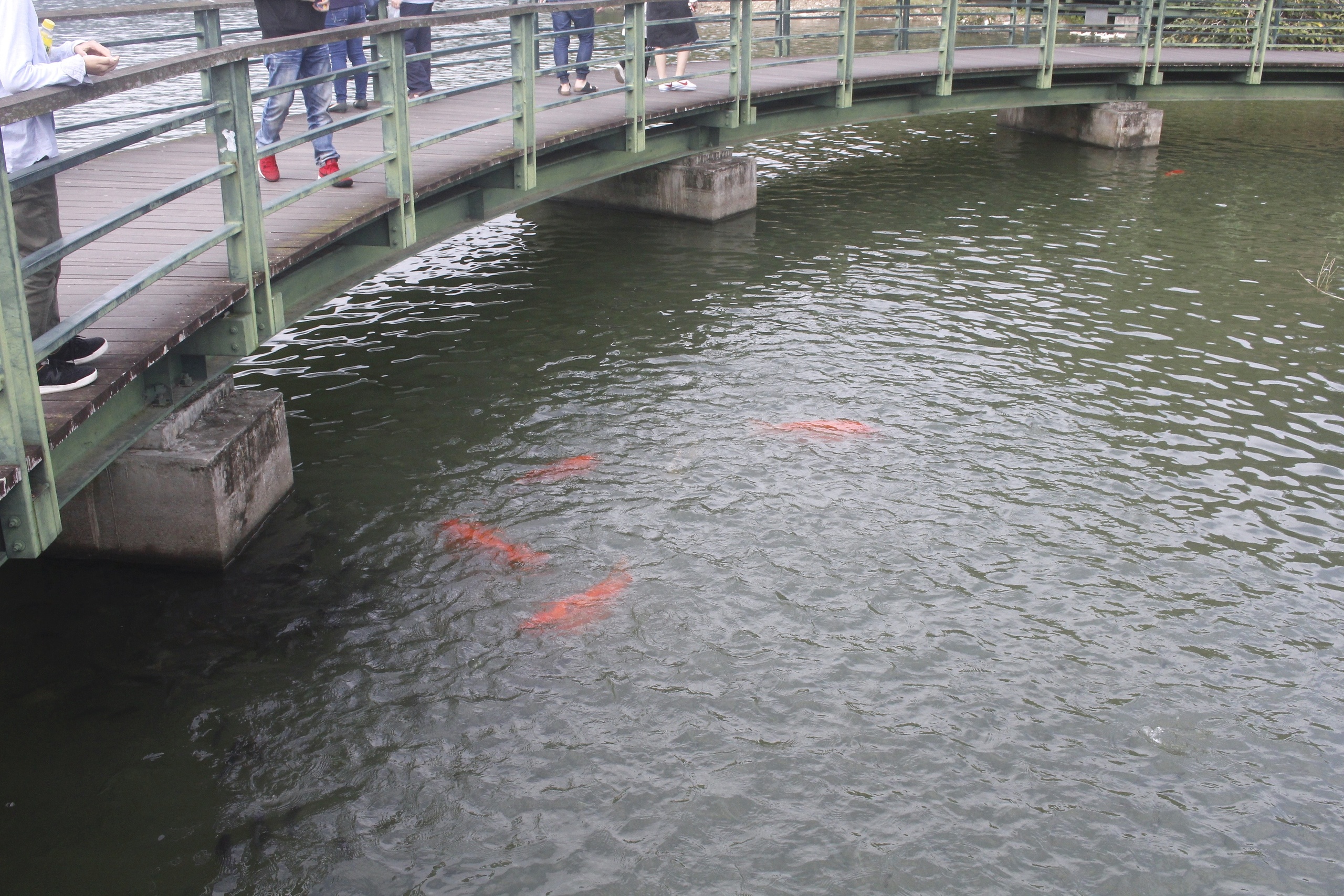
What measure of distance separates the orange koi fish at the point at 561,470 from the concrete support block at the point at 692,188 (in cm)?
788

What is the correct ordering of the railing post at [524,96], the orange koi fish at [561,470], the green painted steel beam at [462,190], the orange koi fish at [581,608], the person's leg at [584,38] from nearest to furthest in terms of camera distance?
the green painted steel beam at [462,190] → the orange koi fish at [581,608] → the orange koi fish at [561,470] → the railing post at [524,96] → the person's leg at [584,38]

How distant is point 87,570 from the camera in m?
7.92

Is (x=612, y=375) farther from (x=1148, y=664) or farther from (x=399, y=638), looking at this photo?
(x=1148, y=664)

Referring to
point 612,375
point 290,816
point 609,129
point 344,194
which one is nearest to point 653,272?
point 609,129

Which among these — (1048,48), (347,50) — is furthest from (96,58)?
(1048,48)

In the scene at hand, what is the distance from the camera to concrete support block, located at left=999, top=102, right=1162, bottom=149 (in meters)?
21.1

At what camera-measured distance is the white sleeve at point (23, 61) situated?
17.2 feet

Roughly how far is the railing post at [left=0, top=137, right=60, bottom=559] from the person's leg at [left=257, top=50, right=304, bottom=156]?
466 centimetres

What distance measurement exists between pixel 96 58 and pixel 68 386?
1.55 m

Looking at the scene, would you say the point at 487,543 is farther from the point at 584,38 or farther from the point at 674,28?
the point at 674,28

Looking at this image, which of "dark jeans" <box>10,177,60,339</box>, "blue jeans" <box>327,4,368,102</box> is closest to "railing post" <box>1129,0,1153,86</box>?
"blue jeans" <box>327,4,368,102</box>

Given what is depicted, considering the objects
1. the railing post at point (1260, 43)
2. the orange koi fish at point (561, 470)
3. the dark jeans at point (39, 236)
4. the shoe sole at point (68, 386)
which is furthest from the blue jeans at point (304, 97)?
the railing post at point (1260, 43)

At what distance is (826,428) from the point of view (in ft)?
33.2

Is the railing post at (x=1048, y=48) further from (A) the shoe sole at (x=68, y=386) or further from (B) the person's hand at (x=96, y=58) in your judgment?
(A) the shoe sole at (x=68, y=386)
